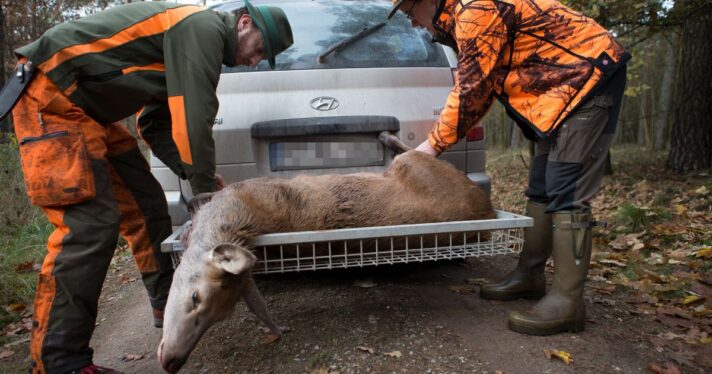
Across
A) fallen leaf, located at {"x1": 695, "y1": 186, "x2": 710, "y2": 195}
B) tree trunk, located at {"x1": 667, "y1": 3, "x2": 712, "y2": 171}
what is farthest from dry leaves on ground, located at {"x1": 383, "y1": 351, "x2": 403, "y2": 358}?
tree trunk, located at {"x1": 667, "y1": 3, "x2": 712, "y2": 171}

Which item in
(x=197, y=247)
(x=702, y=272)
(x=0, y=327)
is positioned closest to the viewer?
(x=197, y=247)

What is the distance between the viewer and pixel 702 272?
4207 millimetres

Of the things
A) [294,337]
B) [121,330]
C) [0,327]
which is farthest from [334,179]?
[0,327]

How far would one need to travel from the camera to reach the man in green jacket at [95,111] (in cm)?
257

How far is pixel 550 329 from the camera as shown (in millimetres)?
2965

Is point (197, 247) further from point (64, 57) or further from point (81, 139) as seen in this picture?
point (64, 57)

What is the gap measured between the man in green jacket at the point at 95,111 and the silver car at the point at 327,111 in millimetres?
517

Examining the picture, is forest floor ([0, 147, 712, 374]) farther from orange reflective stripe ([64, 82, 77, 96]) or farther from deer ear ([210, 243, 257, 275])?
orange reflective stripe ([64, 82, 77, 96])

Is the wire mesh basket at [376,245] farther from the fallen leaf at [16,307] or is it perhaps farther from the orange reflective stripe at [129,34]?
the fallen leaf at [16,307]

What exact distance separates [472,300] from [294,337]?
1332mm

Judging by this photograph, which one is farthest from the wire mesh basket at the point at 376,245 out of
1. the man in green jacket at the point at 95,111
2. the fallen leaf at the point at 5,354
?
the fallen leaf at the point at 5,354

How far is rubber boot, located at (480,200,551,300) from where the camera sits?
3.47m

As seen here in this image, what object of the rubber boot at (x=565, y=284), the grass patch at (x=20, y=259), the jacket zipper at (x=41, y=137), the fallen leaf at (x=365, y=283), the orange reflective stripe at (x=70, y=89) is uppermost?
the orange reflective stripe at (x=70, y=89)

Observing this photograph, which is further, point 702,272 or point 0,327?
point 702,272
